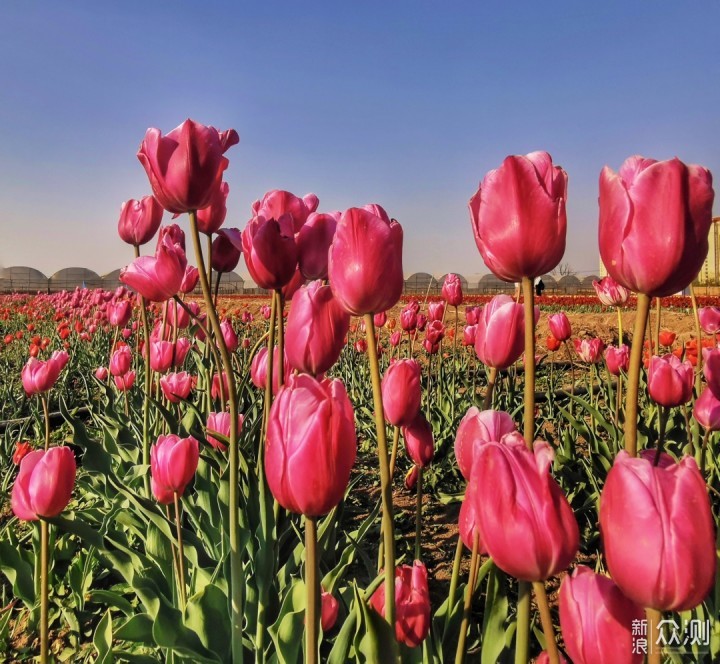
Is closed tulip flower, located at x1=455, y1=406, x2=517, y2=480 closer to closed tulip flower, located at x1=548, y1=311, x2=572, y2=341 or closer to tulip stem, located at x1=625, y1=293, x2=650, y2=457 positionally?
tulip stem, located at x1=625, y1=293, x2=650, y2=457

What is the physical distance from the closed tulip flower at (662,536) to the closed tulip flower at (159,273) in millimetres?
1118

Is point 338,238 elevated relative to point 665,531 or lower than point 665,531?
elevated

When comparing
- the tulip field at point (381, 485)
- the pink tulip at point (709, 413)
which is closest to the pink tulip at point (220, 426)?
the tulip field at point (381, 485)

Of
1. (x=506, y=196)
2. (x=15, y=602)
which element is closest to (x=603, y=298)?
(x=506, y=196)

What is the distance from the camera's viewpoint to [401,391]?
1053 millimetres

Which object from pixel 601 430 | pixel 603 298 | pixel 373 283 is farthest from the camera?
pixel 601 430

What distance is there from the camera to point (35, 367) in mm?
→ 2102

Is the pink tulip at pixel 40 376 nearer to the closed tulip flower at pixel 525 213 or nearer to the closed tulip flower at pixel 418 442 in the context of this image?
the closed tulip flower at pixel 418 442

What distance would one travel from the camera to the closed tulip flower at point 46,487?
1.12 meters

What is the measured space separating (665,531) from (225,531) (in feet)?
3.83

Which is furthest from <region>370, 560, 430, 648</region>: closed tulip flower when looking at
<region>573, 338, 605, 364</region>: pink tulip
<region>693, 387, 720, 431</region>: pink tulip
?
<region>573, 338, 605, 364</region>: pink tulip

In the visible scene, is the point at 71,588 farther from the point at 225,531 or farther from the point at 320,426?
the point at 320,426

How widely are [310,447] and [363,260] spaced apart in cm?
27

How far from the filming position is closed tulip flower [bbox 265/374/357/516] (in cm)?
65
